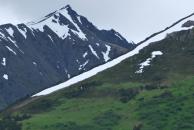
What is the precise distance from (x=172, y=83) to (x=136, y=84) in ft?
34.4

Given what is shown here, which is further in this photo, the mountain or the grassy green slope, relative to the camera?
the mountain

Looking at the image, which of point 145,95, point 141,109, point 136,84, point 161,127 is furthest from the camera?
point 136,84

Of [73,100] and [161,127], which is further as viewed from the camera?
[73,100]

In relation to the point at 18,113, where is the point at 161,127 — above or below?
below

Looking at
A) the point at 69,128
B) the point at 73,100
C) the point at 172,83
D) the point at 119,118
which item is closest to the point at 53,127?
the point at 69,128

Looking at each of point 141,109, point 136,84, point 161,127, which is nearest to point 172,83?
point 136,84

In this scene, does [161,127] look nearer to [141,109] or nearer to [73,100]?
[141,109]

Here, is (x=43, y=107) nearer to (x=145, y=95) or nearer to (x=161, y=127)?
(x=145, y=95)

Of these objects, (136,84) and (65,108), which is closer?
(65,108)

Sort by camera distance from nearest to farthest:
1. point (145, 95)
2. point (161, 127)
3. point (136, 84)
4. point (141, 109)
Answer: point (161, 127) < point (141, 109) < point (145, 95) < point (136, 84)

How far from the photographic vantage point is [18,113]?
629ft

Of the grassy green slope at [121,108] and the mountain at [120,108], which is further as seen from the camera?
the mountain at [120,108]

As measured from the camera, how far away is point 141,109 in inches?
6718

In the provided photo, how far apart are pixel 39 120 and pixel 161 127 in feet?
100
